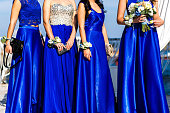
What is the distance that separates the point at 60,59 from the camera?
5.11m

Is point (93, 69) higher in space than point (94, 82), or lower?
higher

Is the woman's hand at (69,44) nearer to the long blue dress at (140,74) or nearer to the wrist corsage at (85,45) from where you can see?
the wrist corsage at (85,45)

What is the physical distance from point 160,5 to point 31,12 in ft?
9.15

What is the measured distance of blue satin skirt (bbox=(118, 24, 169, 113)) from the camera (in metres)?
4.27

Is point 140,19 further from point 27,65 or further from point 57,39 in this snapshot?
point 27,65

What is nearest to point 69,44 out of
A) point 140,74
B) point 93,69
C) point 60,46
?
point 60,46

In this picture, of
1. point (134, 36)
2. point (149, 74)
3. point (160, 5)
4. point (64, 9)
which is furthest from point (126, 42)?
point (160, 5)

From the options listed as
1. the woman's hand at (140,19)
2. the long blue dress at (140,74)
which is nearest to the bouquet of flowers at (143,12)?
the woman's hand at (140,19)

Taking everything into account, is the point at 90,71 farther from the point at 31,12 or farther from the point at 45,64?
the point at 31,12

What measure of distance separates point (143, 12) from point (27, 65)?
1960 millimetres

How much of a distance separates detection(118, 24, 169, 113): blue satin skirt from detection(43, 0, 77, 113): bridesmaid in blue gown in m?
0.97

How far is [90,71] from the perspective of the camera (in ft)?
15.3

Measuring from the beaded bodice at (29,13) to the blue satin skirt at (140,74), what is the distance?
4.94 feet

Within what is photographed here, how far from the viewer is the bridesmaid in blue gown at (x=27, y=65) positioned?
16.0 ft
